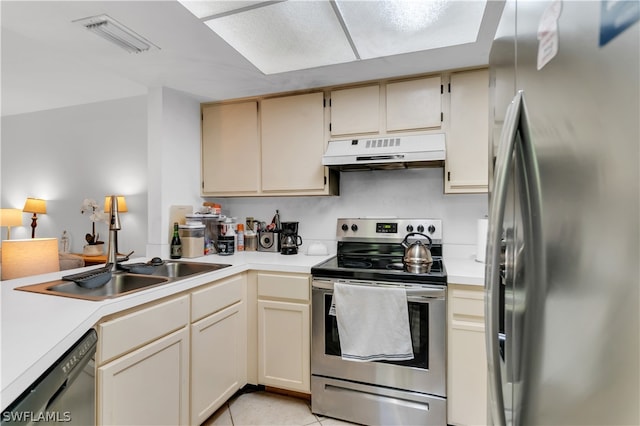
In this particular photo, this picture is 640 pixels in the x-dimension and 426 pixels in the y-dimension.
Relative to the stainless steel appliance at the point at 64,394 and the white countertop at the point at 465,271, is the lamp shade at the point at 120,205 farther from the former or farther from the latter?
the white countertop at the point at 465,271

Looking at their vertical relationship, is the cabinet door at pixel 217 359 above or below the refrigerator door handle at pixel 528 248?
below

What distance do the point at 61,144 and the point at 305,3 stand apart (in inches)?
154

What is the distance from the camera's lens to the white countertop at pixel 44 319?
71cm

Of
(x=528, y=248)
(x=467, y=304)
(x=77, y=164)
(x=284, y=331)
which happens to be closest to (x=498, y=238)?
(x=528, y=248)

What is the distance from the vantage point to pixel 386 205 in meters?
2.49

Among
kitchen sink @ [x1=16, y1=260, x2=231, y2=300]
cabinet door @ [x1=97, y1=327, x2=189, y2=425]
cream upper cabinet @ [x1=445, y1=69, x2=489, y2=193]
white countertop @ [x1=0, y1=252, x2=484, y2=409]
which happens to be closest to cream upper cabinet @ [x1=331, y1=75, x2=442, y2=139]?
cream upper cabinet @ [x1=445, y1=69, x2=489, y2=193]

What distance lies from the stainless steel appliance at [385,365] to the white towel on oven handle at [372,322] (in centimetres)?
5

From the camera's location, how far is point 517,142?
60 cm

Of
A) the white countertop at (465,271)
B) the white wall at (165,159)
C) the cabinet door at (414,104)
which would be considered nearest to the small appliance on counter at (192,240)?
the white wall at (165,159)

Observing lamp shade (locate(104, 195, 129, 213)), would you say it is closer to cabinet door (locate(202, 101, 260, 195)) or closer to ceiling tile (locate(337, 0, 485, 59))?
cabinet door (locate(202, 101, 260, 195))

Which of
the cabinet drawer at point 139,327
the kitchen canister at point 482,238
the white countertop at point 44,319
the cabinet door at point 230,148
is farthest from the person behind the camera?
the cabinet door at point 230,148

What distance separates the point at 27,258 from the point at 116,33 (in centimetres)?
137

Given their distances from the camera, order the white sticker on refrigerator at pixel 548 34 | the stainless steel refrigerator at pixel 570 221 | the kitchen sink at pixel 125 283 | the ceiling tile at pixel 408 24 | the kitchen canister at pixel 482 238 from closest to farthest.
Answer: the stainless steel refrigerator at pixel 570 221 → the white sticker on refrigerator at pixel 548 34 → the kitchen sink at pixel 125 283 → the ceiling tile at pixel 408 24 → the kitchen canister at pixel 482 238

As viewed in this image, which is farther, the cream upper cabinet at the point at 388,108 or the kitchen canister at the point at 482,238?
the cream upper cabinet at the point at 388,108
